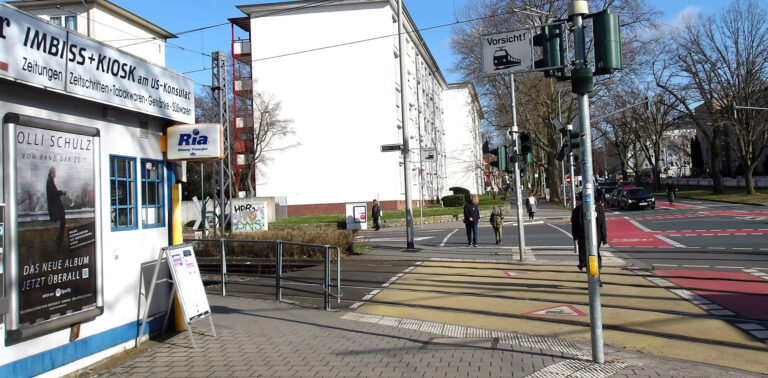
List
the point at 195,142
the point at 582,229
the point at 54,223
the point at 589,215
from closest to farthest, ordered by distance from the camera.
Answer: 1. the point at 54,223
2. the point at 589,215
3. the point at 195,142
4. the point at 582,229

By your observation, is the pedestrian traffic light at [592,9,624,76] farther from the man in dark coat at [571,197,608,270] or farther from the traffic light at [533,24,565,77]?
the man in dark coat at [571,197,608,270]

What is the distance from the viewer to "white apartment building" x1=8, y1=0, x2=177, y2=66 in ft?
108

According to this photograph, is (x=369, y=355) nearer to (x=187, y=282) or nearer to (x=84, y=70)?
(x=187, y=282)

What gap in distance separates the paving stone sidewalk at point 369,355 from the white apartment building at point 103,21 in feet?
86.5

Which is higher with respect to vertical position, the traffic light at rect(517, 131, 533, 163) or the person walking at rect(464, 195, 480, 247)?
the traffic light at rect(517, 131, 533, 163)

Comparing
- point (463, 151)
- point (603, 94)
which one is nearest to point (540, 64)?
point (603, 94)

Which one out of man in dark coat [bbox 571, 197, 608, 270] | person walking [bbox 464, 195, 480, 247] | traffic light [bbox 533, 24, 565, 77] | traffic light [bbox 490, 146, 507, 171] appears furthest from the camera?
person walking [bbox 464, 195, 480, 247]

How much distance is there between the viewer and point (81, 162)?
5.69 metres

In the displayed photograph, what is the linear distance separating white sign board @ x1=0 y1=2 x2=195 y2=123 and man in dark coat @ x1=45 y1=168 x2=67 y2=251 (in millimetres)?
851

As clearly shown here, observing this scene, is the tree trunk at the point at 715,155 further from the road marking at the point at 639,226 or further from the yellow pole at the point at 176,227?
the yellow pole at the point at 176,227

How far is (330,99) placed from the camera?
4038cm

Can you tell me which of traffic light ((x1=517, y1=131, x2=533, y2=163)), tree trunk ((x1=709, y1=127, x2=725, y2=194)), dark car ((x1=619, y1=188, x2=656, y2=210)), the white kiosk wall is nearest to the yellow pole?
the white kiosk wall

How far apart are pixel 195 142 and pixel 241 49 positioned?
38.1m

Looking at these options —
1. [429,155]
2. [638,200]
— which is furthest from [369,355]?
[638,200]
